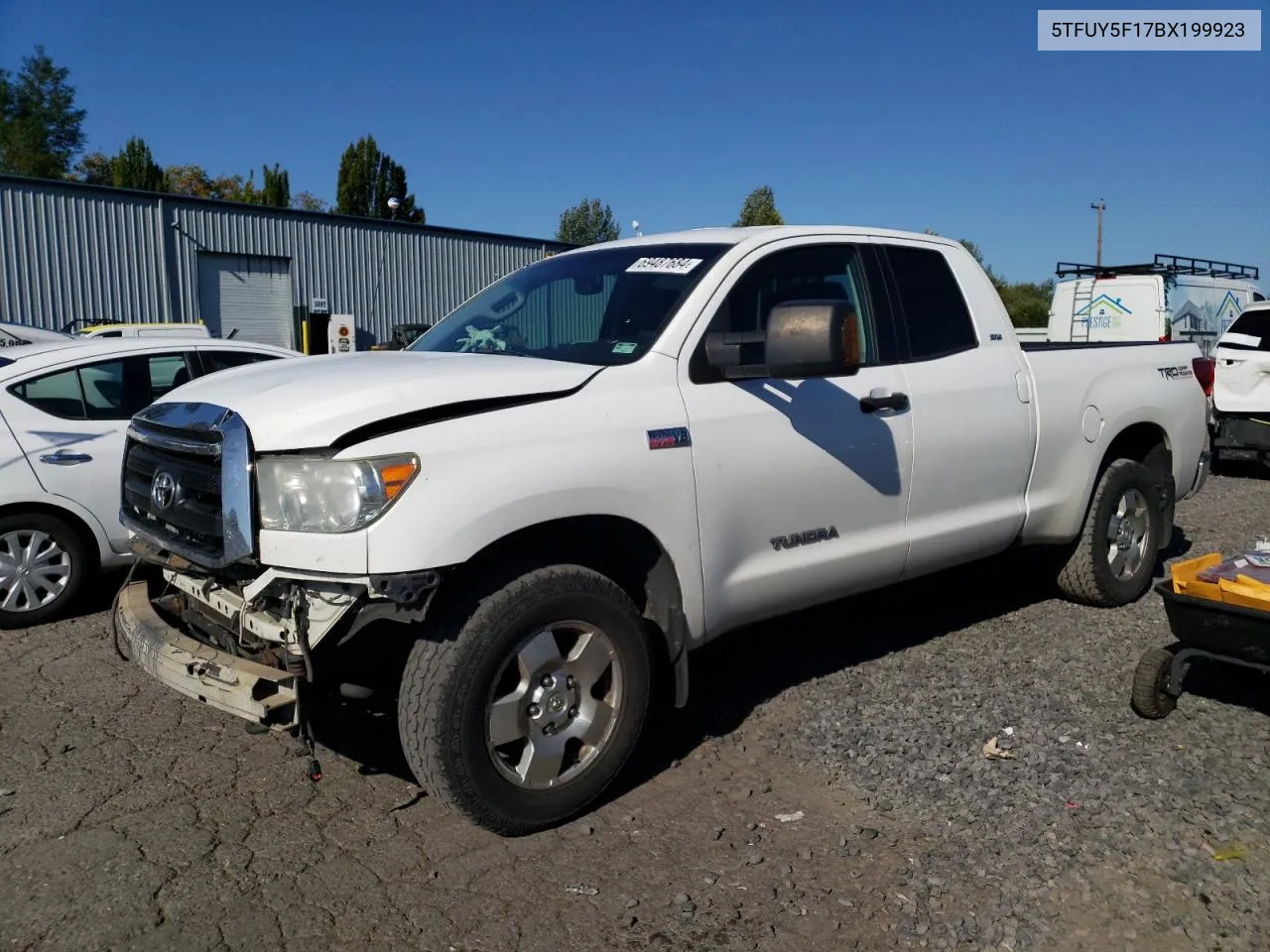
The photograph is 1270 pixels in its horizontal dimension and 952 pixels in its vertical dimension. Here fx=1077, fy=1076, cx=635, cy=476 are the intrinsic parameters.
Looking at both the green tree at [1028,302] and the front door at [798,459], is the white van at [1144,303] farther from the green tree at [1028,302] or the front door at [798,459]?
the green tree at [1028,302]

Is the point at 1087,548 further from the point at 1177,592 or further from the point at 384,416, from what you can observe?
the point at 384,416

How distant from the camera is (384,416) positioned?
3.14 meters

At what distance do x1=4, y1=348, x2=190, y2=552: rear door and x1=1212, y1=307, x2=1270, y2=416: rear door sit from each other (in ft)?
33.4

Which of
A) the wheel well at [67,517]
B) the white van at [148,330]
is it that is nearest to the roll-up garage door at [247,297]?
the white van at [148,330]

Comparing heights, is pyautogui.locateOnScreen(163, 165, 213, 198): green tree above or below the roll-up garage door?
above

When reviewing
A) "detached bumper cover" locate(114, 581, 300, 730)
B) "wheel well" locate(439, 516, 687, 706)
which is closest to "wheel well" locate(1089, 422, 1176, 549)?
"wheel well" locate(439, 516, 687, 706)

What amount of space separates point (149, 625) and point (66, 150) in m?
68.3

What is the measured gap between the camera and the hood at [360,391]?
3.14m

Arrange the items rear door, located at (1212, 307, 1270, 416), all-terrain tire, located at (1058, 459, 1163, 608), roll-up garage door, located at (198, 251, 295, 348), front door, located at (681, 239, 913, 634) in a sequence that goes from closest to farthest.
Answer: front door, located at (681, 239, 913, 634) → all-terrain tire, located at (1058, 459, 1163, 608) → rear door, located at (1212, 307, 1270, 416) → roll-up garage door, located at (198, 251, 295, 348)

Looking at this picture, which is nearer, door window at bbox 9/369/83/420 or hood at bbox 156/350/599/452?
hood at bbox 156/350/599/452

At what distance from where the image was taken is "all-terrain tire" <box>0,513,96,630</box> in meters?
5.73

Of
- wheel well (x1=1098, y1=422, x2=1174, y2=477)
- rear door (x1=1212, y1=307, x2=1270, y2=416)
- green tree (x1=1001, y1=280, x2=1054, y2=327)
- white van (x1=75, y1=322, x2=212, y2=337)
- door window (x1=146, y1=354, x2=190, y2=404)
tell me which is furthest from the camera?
green tree (x1=1001, y1=280, x2=1054, y2=327)

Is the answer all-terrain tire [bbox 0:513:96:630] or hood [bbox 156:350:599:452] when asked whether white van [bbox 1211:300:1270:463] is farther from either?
all-terrain tire [bbox 0:513:96:630]

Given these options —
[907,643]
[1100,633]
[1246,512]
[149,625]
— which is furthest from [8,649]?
[1246,512]
